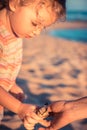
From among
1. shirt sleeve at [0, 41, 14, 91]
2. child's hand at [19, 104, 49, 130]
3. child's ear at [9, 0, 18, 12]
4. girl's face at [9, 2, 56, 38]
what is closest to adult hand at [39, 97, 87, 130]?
child's hand at [19, 104, 49, 130]

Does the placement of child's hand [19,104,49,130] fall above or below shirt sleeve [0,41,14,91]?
below

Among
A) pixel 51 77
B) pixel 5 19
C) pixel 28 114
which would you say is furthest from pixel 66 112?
pixel 51 77

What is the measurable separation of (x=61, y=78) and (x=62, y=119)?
9.41 feet

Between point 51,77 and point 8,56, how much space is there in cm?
271

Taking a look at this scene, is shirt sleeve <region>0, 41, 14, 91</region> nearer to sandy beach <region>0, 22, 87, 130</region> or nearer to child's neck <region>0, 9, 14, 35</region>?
child's neck <region>0, 9, 14, 35</region>

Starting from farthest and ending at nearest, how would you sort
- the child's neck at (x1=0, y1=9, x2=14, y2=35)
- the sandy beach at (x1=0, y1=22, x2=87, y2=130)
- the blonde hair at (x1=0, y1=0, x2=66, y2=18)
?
the sandy beach at (x1=0, y1=22, x2=87, y2=130)
the child's neck at (x1=0, y1=9, x2=14, y2=35)
the blonde hair at (x1=0, y1=0, x2=66, y2=18)

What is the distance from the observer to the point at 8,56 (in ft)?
8.21

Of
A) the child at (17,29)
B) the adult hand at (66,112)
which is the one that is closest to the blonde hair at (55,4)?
the child at (17,29)

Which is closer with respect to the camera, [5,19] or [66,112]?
[66,112]

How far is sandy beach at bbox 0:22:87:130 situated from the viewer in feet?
11.4

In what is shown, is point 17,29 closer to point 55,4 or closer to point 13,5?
point 13,5

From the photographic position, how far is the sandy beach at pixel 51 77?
3.48m

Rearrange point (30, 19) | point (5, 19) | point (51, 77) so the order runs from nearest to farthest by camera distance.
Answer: point (30, 19) → point (5, 19) → point (51, 77)

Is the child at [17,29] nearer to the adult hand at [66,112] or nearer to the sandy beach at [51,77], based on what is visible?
the adult hand at [66,112]
